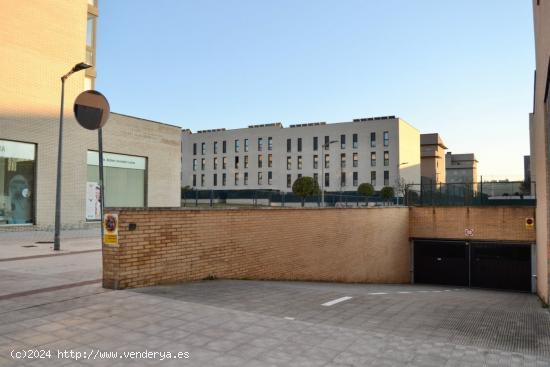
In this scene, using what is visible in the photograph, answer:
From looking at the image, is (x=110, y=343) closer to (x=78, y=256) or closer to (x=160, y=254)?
(x=160, y=254)

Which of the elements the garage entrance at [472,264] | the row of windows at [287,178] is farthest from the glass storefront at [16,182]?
the row of windows at [287,178]

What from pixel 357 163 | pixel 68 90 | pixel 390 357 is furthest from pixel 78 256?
pixel 357 163

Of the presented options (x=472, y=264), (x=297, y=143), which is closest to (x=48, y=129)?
(x=472, y=264)

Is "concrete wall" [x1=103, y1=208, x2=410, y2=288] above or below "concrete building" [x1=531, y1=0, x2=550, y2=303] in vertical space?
below

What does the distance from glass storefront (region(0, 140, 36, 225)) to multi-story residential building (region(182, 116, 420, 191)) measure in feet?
147

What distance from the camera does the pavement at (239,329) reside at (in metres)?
4.74

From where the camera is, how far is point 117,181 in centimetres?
2609

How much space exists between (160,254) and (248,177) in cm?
Result: 6571

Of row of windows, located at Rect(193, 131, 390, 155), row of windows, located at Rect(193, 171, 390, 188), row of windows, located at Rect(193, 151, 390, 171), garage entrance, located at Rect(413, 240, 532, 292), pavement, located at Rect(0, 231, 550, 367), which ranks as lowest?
garage entrance, located at Rect(413, 240, 532, 292)

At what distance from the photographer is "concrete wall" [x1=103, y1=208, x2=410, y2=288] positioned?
8117mm

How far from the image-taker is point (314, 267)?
1511 cm

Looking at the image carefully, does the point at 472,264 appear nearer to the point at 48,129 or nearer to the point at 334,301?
the point at 334,301

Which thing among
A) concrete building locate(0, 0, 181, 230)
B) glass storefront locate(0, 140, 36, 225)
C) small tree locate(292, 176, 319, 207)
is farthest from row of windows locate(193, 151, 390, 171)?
glass storefront locate(0, 140, 36, 225)

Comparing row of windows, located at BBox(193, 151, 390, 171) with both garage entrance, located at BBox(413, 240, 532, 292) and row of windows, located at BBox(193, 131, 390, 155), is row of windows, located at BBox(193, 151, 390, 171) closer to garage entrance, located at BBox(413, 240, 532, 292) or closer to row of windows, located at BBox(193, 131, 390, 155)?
row of windows, located at BBox(193, 131, 390, 155)
